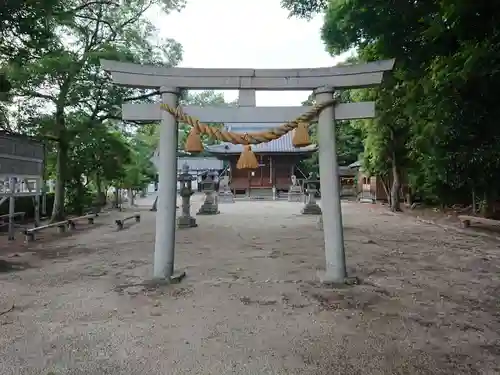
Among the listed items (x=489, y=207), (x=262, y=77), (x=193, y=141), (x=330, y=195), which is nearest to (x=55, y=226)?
(x=193, y=141)

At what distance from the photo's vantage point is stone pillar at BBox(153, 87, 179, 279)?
5.08 meters

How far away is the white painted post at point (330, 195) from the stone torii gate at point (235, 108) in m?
0.01

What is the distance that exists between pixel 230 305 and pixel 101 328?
53.7 inches

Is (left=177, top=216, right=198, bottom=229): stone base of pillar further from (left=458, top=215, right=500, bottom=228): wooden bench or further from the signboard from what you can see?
(left=458, top=215, right=500, bottom=228): wooden bench

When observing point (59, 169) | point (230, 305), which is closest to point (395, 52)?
point (230, 305)

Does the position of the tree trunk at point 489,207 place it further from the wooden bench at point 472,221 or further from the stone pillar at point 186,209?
the stone pillar at point 186,209

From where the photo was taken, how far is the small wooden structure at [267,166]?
32781 millimetres

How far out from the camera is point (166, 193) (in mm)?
5098

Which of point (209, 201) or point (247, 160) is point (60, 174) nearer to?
point (209, 201)

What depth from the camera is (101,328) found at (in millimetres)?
3650

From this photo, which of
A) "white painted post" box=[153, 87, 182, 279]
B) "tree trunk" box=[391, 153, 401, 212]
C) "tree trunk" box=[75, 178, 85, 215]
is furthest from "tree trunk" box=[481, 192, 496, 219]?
"tree trunk" box=[75, 178, 85, 215]

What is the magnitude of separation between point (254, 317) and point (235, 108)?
2.72m

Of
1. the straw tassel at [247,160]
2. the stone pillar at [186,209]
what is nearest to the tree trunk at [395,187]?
the stone pillar at [186,209]

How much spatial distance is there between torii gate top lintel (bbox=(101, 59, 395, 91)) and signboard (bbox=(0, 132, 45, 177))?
20.2ft
